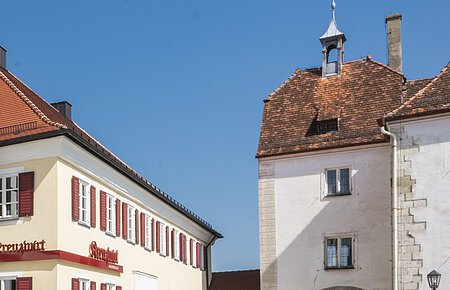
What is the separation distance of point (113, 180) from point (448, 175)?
12012 millimetres

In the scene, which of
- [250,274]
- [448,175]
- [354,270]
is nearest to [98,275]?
[354,270]

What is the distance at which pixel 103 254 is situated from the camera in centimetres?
2530

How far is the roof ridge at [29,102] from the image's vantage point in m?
23.3

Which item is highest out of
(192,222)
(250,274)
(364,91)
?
(364,91)

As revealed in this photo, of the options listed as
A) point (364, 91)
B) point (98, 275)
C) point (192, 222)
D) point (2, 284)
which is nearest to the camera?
point (2, 284)

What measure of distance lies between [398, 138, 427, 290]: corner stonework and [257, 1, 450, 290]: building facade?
0.05 meters

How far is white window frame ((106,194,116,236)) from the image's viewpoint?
2623cm

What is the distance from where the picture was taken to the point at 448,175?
23.5m

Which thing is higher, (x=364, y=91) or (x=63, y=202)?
(x=364, y=91)

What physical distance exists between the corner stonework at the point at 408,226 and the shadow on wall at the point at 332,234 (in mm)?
3526

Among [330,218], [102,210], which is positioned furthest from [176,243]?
[102,210]

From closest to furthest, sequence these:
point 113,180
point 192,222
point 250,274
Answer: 1. point 113,180
2. point 192,222
3. point 250,274

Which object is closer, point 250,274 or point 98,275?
point 98,275

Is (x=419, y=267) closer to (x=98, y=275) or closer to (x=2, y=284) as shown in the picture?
(x=98, y=275)
